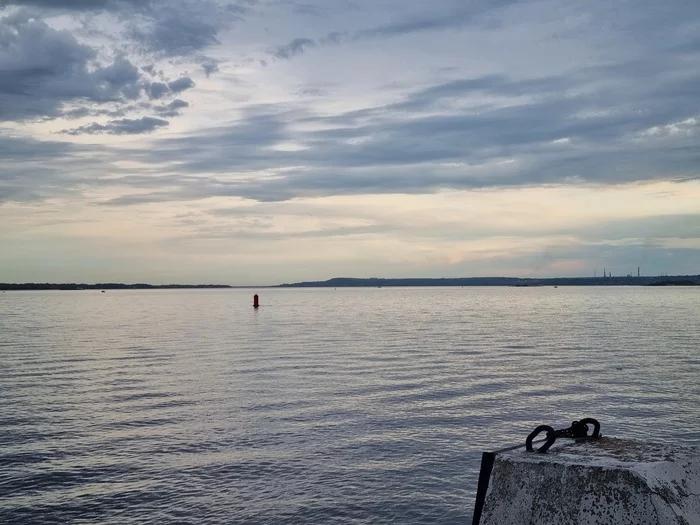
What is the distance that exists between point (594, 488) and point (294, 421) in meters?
13.2

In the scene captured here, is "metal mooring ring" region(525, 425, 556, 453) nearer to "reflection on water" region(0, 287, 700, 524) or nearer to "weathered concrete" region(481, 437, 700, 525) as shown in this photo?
"weathered concrete" region(481, 437, 700, 525)

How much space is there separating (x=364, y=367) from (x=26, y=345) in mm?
23764

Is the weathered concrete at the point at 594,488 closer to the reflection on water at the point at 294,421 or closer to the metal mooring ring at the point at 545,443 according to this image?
the metal mooring ring at the point at 545,443

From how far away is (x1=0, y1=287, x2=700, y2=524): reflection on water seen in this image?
11.5 meters

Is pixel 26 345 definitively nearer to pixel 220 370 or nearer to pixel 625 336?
pixel 220 370

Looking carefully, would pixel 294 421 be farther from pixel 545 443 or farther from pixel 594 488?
pixel 594 488

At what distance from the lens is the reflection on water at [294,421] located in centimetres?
1148

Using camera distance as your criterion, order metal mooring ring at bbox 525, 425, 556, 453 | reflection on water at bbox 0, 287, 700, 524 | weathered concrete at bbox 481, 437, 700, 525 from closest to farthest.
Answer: weathered concrete at bbox 481, 437, 700, 525, metal mooring ring at bbox 525, 425, 556, 453, reflection on water at bbox 0, 287, 700, 524

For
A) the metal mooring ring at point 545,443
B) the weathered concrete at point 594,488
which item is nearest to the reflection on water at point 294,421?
the metal mooring ring at point 545,443

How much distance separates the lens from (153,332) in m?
52.4

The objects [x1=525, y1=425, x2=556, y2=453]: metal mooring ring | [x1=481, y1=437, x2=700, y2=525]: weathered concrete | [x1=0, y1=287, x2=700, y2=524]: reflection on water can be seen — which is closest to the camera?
[x1=481, y1=437, x2=700, y2=525]: weathered concrete

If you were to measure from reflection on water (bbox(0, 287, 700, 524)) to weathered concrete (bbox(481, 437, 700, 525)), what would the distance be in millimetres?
5688

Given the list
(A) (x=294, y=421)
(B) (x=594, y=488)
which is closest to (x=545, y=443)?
(B) (x=594, y=488)

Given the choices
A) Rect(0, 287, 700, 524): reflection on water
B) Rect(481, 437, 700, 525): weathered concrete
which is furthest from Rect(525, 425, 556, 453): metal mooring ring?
Rect(0, 287, 700, 524): reflection on water
